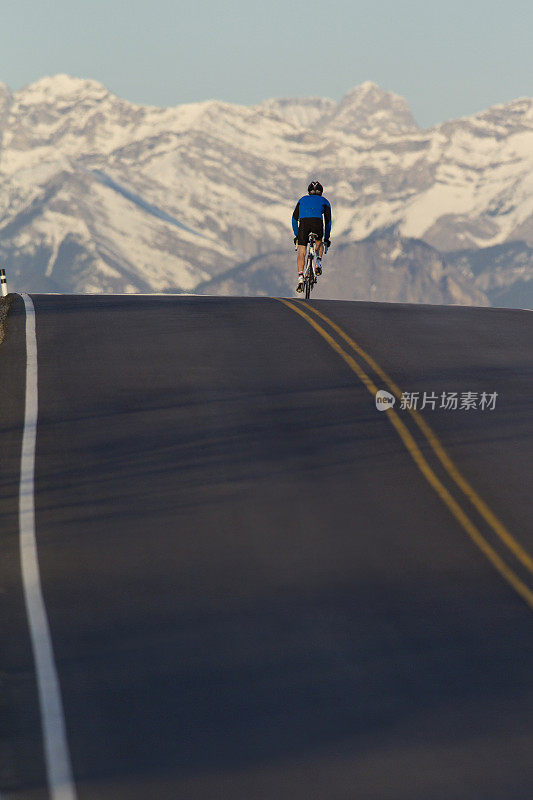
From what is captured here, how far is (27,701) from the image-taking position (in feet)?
25.0

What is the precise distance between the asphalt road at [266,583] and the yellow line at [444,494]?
3.0 inches

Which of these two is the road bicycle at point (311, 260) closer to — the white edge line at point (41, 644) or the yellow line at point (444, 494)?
the yellow line at point (444, 494)


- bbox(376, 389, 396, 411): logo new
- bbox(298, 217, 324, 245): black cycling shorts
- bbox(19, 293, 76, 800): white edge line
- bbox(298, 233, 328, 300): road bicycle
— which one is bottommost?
bbox(19, 293, 76, 800): white edge line

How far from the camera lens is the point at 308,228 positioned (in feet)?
83.9

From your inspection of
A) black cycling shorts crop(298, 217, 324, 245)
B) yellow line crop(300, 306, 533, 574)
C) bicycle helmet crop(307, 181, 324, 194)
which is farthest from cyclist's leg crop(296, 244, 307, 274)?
yellow line crop(300, 306, 533, 574)

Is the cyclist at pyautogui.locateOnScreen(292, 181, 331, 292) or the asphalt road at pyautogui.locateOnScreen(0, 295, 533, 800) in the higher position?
the cyclist at pyautogui.locateOnScreen(292, 181, 331, 292)

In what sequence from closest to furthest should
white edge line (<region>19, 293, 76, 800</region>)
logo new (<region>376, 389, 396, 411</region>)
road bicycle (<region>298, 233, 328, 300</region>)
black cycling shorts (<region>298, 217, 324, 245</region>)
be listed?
white edge line (<region>19, 293, 76, 800</region>)
logo new (<region>376, 389, 396, 411</region>)
black cycling shorts (<region>298, 217, 324, 245</region>)
road bicycle (<region>298, 233, 328, 300</region>)

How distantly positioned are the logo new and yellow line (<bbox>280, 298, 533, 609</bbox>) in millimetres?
93

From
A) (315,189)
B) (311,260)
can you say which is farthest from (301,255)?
(315,189)

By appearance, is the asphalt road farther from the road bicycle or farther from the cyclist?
the road bicycle

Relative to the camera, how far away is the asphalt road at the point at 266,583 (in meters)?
6.84

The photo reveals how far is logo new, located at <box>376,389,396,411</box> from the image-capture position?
16166mm

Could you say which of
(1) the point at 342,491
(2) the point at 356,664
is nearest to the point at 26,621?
(2) the point at 356,664

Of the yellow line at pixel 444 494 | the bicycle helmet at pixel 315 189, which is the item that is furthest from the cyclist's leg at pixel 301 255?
the yellow line at pixel 444 494
